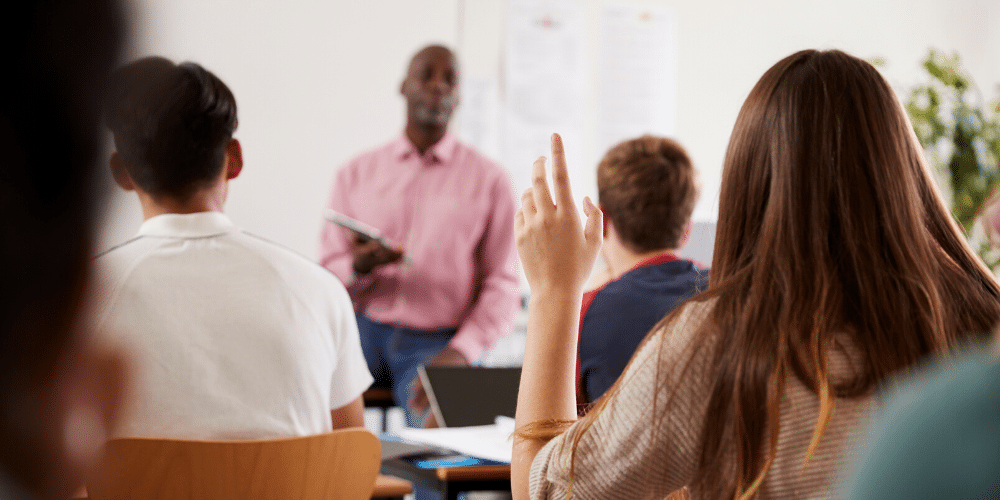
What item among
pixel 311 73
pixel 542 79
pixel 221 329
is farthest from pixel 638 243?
pixel 542 79

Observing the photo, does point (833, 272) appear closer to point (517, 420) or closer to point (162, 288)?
point (517, 420)

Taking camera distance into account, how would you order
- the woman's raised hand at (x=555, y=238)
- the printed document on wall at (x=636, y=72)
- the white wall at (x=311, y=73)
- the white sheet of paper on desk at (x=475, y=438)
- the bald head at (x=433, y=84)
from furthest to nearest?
the printed document on wall at (x=636, y=72) < the white wall at (x=311, y=73) < the bald head at (x=433, y=84) < the white sheet of paper on desk at (x=475, y=438) < the woman's raised hand at (x=555, y=238)

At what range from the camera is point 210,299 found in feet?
4.65

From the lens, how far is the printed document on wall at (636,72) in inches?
179

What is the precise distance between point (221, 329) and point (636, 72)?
11.7ft

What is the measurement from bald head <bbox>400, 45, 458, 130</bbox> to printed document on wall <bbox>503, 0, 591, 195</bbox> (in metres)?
0.91

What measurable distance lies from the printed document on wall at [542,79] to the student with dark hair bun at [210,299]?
2805 mm

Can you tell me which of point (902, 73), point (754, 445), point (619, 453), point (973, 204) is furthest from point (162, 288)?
point (902, 73)

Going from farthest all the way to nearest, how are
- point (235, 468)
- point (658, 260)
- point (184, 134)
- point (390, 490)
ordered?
point (658, 260), point (390, 490), point (184, 134), point (235, 468)

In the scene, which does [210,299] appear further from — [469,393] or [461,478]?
[469,393]

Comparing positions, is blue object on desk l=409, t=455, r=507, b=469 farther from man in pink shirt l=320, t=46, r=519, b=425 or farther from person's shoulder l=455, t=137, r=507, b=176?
person's shoulder l=455, t=137, r=507, b=176

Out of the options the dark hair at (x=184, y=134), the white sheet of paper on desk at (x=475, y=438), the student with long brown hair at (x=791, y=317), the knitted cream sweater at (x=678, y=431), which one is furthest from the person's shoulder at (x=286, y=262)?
the knitted cream sweater at (x=678, y=431)

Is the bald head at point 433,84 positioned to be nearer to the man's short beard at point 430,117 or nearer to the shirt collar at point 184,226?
the man's short beard at point 430,117

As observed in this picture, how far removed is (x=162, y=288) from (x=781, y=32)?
14.0 feet
